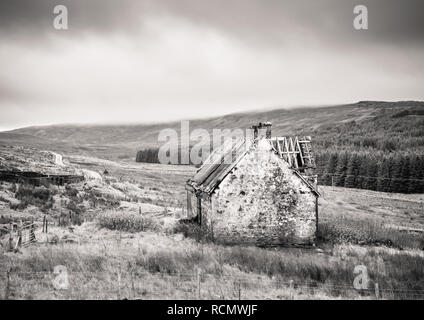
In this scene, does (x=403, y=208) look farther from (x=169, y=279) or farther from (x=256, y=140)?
(x=169, y=279)

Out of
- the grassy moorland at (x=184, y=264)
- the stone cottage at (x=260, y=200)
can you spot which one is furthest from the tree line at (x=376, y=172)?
the stone cottage at (x=260, y=200)

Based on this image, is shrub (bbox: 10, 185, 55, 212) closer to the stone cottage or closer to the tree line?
the stone cottage

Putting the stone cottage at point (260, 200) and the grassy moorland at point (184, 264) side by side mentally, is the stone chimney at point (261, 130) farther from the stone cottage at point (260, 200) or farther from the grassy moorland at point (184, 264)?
the grassy moorland at point (184, 264)

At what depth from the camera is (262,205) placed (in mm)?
21828

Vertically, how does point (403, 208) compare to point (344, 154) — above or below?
below

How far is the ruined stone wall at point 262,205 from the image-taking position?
21484 millimetres

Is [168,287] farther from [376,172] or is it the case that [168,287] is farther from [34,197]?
[376,172]

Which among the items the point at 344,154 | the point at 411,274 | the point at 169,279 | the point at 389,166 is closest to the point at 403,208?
the point at 389,166

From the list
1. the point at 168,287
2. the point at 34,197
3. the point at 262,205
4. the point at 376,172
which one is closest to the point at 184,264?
the point at 168,287

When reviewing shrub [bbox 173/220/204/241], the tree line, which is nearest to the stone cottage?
shrub [bbox 173/220/204/241]

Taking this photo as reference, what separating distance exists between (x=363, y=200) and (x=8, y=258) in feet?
150

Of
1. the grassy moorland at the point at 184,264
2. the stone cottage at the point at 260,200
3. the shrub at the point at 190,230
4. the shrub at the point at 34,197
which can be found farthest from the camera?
the shrub at the point at 34,197

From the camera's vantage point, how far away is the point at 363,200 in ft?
Answer: 172

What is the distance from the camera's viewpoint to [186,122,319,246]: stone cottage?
21.5 metres
